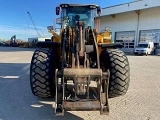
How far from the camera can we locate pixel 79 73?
3.77 m

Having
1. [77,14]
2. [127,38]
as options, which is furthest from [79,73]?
[127,38]

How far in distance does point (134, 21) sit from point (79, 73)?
3103 centimetres

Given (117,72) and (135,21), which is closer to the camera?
(117,72)


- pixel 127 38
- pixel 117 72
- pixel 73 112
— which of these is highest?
pixel 127 38

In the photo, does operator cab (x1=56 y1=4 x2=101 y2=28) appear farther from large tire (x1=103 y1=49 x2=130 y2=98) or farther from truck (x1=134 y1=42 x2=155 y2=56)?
truck (x1=134 y1=42 x2=155 y2=56)

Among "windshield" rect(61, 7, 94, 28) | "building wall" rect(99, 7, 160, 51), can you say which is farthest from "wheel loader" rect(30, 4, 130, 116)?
"building wall" rect(99, 7, 160, 51)

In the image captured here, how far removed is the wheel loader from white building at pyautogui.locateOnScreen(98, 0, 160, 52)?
87.2ft

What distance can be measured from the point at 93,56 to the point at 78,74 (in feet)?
3.06

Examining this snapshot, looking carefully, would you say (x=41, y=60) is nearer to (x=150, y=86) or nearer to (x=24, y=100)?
(x=24, y=100)

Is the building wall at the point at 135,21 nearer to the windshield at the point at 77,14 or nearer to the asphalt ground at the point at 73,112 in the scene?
the windshield at the point at 77,14

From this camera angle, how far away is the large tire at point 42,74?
175 inches

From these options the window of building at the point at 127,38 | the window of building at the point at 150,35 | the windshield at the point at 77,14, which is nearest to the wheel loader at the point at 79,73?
the windshield at the point at 77,14

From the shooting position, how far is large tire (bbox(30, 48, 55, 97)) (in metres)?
4.44

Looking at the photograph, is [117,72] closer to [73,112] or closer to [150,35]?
[73,112]
